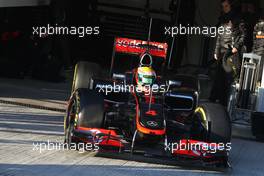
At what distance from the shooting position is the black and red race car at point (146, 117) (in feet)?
23.6

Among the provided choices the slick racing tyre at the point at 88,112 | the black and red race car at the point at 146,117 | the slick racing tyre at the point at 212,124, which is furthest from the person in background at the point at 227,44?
the slick racing tyre at the point at 88,112

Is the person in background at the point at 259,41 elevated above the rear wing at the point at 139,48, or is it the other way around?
the person in background at the point at 259,41

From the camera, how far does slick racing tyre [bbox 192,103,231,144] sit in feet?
24.3

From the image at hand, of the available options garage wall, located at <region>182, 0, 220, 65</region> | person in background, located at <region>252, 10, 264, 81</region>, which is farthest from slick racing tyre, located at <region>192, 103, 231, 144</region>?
garage wall, located at <region>182, 0, 220, 65</region>

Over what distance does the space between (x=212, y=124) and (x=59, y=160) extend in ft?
6.02

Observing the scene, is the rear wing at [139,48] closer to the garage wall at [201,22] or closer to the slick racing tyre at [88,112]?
the slick racing tyre at [88,112]

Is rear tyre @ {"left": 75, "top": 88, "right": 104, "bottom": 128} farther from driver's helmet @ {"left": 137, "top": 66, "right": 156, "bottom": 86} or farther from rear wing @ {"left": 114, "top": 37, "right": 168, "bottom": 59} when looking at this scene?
rear wing @ {"left": 114, "top": 37, "right": 168, "bottom": 59}

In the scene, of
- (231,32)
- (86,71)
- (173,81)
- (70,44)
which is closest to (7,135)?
(86,71)

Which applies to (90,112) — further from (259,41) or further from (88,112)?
(259,41)

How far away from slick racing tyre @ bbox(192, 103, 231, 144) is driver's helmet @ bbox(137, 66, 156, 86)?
71 centimetres

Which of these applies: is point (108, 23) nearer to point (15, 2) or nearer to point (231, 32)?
point (15, 2)

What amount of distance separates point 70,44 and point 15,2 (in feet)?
13.3

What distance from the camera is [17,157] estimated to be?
23.3 feet

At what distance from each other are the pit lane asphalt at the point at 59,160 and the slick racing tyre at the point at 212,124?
0.40 m
